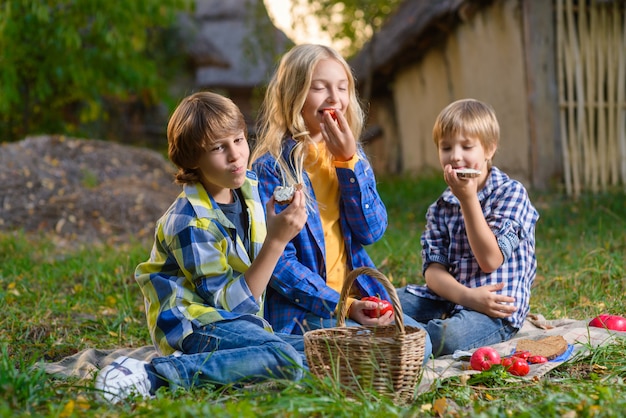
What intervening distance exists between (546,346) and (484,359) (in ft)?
1.15

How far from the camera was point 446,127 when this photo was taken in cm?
342

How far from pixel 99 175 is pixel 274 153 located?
5500mm

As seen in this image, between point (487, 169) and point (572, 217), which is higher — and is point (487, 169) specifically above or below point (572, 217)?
above

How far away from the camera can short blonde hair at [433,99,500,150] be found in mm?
3386

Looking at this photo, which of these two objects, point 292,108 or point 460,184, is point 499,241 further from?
point 292,108

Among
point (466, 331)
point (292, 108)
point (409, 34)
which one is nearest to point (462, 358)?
point (466, 331)

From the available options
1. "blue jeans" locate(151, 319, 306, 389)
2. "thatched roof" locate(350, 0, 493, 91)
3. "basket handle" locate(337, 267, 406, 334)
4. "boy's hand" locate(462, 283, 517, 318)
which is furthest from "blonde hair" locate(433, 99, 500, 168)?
"thatched roof" locate(350, 0, 493, 91)

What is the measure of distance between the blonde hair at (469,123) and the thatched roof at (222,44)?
12712 mm

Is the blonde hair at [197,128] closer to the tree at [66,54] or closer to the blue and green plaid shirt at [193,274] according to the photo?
the blue and green plaid shirt at [193,274]

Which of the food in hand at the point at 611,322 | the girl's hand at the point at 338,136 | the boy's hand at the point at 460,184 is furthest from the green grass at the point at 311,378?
the girl's hand at the point at 338,136

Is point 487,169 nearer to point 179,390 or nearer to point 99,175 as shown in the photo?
point 179,390

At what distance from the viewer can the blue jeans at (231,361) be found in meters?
2.59

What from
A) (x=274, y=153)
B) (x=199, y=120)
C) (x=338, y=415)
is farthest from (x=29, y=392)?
(x=274, y=153)

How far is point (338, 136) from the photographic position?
311 cm
